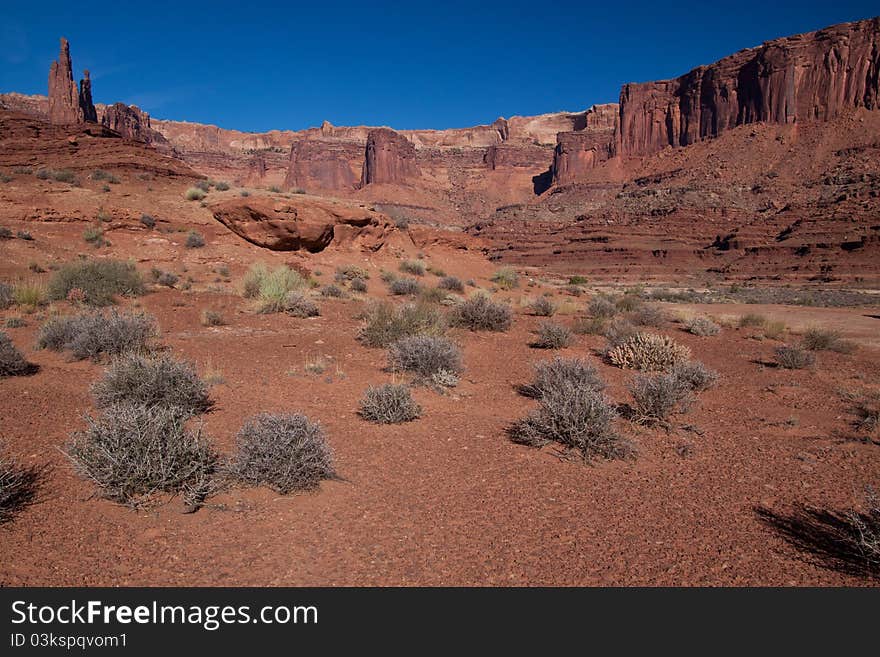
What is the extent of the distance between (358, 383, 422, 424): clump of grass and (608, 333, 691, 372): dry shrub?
5.33 metres

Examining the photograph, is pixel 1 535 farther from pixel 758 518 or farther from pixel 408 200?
pixel 408 200

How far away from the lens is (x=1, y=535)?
9.98ft

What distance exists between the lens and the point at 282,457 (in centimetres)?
408

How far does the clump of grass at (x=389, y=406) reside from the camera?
6.01 m

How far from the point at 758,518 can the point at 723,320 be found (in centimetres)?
1495

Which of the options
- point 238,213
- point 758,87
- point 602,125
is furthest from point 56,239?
point 602,125

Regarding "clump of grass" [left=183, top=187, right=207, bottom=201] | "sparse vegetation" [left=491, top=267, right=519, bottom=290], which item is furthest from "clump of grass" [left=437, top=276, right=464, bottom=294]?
"clump of grass" [left=183, top=187, right=207, bottom=201]

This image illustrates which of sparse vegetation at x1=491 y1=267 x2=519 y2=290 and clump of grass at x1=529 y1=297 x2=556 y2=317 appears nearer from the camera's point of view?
clump of grass at x1=529 y1=297 x2=556 y2=317

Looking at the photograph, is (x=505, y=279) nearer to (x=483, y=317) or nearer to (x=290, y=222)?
(x=290, y=222)

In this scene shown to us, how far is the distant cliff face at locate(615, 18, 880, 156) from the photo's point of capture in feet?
247

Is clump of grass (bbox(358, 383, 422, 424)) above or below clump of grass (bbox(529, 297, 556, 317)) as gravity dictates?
below

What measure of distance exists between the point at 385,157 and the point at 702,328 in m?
116

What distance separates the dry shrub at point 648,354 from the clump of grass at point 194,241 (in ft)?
45.7

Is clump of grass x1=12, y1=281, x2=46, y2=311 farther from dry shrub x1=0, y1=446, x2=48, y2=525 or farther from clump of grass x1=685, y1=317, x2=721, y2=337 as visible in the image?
clump of grass x1=685, y1=317, x2=721, y2=337
